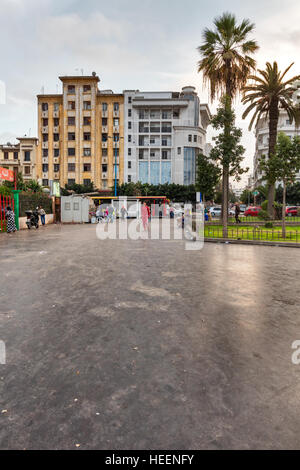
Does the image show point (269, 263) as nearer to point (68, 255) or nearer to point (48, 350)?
point (68, 255)

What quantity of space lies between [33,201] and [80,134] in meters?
41.8

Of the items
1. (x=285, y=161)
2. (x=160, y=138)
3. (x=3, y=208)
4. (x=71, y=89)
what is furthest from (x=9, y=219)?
(x=160, y=138)

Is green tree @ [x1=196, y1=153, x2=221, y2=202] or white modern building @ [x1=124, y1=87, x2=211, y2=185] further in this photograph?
white modern building @ [x1=124, y1=87, x2=211, y2=185]

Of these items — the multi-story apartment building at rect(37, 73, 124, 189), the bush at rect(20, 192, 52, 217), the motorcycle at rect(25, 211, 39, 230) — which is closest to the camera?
the motorcycle at rect(25, 211, 39, 230)

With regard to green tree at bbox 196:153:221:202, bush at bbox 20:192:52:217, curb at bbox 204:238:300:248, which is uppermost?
green tree at bbox 196:153:221:202

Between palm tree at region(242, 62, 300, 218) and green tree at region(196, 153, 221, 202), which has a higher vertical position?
palm tree at region(242, 62, 300, 218)

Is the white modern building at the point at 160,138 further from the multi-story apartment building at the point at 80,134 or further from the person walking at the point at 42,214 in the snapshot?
the person walking at the point at 42,214

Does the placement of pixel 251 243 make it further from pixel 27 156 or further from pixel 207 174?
pixel 27 156

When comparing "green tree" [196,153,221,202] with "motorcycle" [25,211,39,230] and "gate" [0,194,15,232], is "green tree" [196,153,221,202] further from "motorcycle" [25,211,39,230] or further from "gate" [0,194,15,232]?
"gate" [0,194,15,232]

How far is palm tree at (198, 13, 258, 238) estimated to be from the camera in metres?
22.3

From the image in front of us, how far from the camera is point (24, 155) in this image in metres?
64.6

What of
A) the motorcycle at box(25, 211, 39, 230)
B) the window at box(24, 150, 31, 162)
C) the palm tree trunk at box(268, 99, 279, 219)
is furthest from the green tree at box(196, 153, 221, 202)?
the window at box(24, 150, 31, 162)

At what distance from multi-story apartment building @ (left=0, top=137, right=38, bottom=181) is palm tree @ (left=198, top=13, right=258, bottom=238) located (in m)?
49.6

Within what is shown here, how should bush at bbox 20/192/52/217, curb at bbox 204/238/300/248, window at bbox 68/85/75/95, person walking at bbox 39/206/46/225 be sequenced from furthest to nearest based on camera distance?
window at bbox 68/85/75/95 < person walking at bbox 39/206/46/225 < bush at bbox 20/192/52/217 < curb at bbox 204/238/300/248
